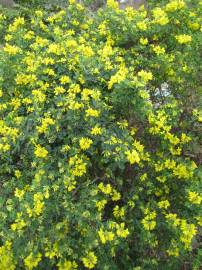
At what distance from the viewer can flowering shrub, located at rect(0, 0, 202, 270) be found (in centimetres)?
329

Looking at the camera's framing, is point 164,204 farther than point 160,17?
No

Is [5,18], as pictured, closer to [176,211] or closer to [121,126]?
[121,126]

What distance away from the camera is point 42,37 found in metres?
4.41

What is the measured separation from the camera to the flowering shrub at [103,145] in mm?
3291

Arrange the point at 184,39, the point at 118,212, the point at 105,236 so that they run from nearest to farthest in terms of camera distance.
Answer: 1. the point at 105,236
2. the point at 118,212
3. the point at 184,39

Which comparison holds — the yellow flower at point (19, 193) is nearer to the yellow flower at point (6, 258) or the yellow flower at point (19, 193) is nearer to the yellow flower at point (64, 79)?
the yellow flower at point (6, 258)

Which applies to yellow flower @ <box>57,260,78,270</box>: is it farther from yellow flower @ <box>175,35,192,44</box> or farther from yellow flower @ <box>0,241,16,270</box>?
yellow flower @ <box>175,35,192,44</box>

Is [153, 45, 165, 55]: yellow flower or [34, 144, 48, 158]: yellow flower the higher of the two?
[153, 45, 165, 55]: yellow flower

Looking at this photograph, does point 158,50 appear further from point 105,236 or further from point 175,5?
point 105,236

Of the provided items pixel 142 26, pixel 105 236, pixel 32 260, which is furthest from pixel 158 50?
pixel 32 260

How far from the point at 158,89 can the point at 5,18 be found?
1.86 meters

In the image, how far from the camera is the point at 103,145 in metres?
3.32

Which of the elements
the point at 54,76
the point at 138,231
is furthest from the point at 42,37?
the point at 138,231

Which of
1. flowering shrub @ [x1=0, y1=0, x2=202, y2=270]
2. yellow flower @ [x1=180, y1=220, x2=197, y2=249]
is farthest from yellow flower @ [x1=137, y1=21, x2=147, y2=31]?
yellow flower @ [x1=180, y1=220, x2=197, y2=249]
